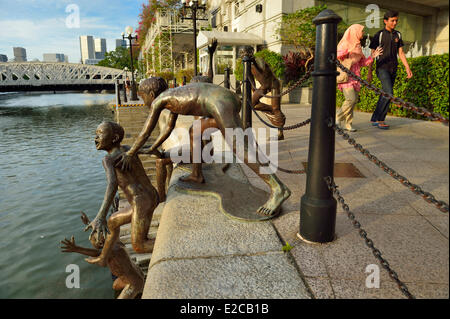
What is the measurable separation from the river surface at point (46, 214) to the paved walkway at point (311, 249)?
3.62m

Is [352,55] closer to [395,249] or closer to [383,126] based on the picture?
[383,126]

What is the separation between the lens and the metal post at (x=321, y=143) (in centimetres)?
218

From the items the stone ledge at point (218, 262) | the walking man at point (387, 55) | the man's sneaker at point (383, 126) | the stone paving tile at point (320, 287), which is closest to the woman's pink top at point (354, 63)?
the walking man at point (387, 55)

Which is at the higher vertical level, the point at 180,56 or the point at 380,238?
the point at 180,56

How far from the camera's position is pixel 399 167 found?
13.6 ft

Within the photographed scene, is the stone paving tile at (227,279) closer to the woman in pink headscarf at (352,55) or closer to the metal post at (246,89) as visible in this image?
the metal post at (246,89)

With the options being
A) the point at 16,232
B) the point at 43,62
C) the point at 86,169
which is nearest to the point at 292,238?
the point at 16,232

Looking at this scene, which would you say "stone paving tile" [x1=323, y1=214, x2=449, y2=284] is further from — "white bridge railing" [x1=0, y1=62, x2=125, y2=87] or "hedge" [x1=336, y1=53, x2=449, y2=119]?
"white bridge railing" [x1=0, y1=62, x2=125, y2=87]

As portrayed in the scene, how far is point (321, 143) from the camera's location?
2297 mm

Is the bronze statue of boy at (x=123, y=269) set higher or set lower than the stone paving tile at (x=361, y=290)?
lower

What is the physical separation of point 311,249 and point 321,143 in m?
0.78

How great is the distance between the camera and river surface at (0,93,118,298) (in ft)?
18.4
